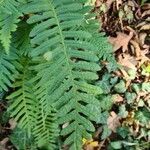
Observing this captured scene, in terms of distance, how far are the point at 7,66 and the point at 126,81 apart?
104 centimetres

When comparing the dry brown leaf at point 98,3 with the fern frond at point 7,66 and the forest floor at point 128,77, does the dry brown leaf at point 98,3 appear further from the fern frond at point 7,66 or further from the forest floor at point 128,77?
the fern frond at point 7,66

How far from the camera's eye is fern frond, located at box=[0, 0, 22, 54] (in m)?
2.29

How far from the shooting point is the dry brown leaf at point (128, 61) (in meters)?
3.33

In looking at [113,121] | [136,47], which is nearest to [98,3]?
[136,47]

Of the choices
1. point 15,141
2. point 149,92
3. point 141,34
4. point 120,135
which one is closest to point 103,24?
point 141,34

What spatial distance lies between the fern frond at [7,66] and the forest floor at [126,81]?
787 mm

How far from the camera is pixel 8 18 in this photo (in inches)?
91.6

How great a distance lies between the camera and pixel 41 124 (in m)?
2.96

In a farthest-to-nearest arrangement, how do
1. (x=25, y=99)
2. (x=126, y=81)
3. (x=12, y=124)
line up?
1. (x=12, y=124)
2. (x=126, y=81)
3. (x=25, y=99)

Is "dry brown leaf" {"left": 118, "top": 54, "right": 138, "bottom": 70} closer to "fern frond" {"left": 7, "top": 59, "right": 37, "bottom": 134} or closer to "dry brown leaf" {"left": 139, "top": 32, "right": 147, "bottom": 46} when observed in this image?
"dry brown leaf" {"left": 139, "top": 32, "right": 147, "bottom": 46}

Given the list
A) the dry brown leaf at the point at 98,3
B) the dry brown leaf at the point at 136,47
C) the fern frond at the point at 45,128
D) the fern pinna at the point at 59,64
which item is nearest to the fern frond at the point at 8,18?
the fern pinna at the point at 59,64

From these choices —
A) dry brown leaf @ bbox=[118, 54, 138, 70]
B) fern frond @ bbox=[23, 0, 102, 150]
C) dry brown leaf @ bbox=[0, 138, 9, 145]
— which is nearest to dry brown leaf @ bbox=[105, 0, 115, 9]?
dry brown leaf @ bbox=[118, 54, 138, 70]

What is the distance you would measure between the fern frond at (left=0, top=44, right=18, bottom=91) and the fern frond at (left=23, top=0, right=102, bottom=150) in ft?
1.12

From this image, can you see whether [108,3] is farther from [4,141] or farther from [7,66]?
[4,141]
